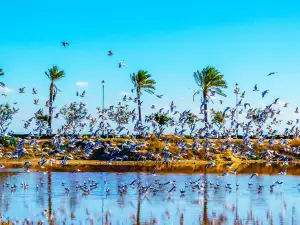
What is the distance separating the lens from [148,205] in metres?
28.6

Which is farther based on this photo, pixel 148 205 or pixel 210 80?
pixel 210 80

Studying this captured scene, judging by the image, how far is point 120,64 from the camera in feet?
92.3

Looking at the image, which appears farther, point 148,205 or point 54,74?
point 54,74

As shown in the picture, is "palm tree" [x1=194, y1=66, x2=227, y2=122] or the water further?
"palm tree" [x1=194, y1=66, x2=227, y2=122]

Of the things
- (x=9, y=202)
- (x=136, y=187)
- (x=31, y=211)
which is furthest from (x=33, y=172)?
(x=31, y=211)

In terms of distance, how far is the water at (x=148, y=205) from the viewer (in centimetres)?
2472

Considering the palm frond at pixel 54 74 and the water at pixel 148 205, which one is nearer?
the water at pixel 148 205

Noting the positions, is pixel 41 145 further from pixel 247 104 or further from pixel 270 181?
pixel 247 104

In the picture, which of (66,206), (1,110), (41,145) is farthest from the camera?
(1,110)

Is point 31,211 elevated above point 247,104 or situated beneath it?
situated beneath

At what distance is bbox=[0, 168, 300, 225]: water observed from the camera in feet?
81.1

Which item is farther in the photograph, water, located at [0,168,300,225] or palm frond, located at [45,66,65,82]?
palm frond, located at [45,66,65,82]

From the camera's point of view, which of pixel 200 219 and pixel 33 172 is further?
pixel 33 172

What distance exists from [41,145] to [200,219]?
155 ft
